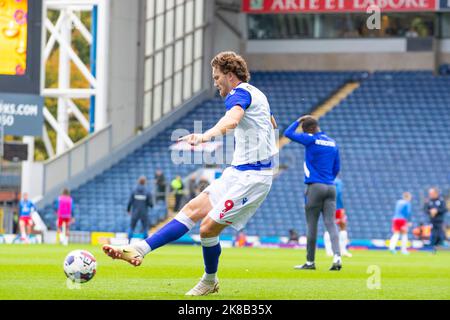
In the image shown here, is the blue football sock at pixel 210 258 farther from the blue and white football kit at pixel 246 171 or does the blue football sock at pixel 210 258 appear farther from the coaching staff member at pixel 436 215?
the coaching staff member at pixel 436 215

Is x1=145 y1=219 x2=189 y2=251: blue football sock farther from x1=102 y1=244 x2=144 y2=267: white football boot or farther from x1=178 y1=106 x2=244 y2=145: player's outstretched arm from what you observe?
x1=178 y1=106 x2=244 y2=145: player's outstretched arm

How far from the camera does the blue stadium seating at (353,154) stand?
38250mm

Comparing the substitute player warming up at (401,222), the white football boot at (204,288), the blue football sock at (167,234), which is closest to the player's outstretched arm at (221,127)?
the blue football sock at (167,234)

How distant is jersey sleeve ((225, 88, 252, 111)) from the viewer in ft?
36.4

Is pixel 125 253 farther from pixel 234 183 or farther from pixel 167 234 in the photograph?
pixel 234 183

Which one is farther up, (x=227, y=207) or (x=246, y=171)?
→ (x=246, y=171)

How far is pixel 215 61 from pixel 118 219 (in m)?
27.6

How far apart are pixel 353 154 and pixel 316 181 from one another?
23663mm

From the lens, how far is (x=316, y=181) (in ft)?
57.1

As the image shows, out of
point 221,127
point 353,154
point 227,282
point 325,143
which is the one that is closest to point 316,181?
point 325,143

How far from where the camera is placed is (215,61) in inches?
454

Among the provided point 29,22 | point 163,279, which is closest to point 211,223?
point 163,279

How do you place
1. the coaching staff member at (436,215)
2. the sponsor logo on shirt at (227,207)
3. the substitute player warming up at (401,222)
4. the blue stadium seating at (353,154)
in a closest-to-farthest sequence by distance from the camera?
1. the sponsor logo on shirt at (227,207)
2. the substitute player warming up at (401,222)
3. the coaching staff member at (436,215)
4. the blue stadium seating at (353,154)
